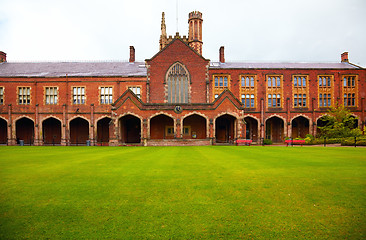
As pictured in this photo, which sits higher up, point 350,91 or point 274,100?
point 350,91

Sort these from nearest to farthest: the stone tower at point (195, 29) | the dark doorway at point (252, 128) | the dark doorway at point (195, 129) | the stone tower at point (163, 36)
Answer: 1. the dark doorway at point (195, 129)
2. the dark doorway at point (252, 128)
3. the stone tower at point (195, 29)
4. the stone tower at point (163, 36)

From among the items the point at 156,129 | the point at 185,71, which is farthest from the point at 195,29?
the point at 156,129

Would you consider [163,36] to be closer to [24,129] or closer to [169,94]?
[169,94]

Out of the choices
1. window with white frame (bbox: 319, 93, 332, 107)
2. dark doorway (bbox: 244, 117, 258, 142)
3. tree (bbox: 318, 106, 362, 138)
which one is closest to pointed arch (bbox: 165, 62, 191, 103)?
dark doorway (bbox: 244, 117, 258, 142)

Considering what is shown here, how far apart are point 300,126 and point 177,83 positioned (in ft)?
71.1

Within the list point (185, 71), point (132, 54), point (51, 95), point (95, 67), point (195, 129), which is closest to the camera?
point (195, 129)

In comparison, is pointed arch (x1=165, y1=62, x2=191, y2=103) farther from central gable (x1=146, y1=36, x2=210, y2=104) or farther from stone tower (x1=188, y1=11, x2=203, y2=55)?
stone tower (x1=188, y1=11, x2=203, y2=55)

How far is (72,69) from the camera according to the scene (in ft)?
119

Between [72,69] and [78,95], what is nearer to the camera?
[78,95]

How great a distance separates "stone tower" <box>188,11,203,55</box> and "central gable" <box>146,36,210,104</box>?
10954mm

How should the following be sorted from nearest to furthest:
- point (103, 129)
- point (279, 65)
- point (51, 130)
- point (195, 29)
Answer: point (51, 130) → point (103, 129) → point (279, 65) → point (195, 29)

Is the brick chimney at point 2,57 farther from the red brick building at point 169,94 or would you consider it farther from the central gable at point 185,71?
the central gable at point 185,71

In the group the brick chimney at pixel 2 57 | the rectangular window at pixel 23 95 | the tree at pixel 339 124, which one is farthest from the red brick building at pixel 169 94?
the tree at pixel 339 124

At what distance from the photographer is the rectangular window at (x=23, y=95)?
33.7 metres
